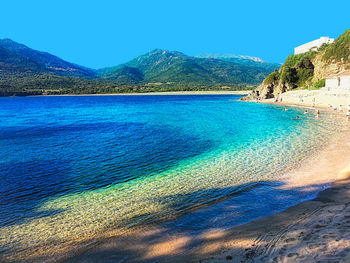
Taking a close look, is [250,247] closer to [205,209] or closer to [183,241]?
[183,241]

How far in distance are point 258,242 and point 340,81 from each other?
2000 inches

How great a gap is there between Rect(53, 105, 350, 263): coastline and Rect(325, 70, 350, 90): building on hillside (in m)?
43.2

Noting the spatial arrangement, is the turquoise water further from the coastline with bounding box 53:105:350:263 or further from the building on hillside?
the building on hillside

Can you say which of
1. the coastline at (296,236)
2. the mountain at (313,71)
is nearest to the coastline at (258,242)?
the coastline at (296,236)

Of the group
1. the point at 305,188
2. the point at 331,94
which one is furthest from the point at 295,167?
the point at 331,94

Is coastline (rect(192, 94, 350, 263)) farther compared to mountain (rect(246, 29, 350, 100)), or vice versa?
mountain (rect(246, 29, 350, 100))

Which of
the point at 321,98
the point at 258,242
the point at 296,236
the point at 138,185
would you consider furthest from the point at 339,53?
the point at 258,242

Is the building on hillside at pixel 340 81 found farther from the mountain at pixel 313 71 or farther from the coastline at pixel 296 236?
the coastline at pixel 296 236

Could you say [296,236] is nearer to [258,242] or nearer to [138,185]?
[258,242]

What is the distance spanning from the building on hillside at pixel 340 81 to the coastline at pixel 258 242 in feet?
142

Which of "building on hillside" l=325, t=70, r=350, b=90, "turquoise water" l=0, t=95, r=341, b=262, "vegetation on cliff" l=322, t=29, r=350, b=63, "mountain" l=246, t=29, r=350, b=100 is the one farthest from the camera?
"mountain" l=246, t=29, r=350, b=100

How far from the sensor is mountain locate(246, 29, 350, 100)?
58.9 m

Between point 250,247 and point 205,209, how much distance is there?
3243 millimetres

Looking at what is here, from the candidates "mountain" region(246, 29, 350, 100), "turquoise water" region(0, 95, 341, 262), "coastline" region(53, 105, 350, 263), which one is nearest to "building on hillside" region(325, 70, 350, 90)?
"mountain" region(246, 29, 350, 100)
